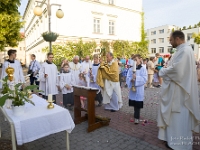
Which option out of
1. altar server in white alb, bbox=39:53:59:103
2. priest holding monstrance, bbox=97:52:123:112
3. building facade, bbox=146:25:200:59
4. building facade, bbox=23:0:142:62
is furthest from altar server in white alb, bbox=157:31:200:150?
building facade, bbox=146:25:200:59

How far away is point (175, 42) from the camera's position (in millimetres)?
3523

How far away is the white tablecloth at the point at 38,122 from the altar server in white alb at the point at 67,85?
2.85 metres

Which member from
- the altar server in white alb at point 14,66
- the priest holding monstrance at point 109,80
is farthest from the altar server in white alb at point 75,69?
the altar server in white alb at point 14,66

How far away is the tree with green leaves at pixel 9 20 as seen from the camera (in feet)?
39.0

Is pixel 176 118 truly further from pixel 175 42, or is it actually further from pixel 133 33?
pixel 133 33

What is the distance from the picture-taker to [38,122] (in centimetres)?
279

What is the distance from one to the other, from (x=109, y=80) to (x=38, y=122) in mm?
3486

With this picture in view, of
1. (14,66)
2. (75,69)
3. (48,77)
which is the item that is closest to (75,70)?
(75,69)

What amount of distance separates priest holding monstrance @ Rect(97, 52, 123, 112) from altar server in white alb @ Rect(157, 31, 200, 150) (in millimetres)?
2461

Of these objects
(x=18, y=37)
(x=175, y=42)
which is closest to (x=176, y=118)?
(x=175, y=42)

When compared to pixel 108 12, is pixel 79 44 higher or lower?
lower

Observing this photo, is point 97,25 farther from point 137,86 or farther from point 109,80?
point 137,86

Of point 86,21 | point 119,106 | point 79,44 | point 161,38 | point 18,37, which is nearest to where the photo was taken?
point 119,106

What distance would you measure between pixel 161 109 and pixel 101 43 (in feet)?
62.3
